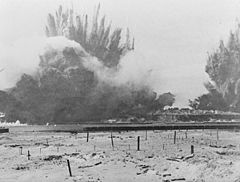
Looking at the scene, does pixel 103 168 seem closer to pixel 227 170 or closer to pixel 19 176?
pixel 19 176

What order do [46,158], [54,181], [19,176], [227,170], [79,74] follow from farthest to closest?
[79,74], [46,158], [19,176], [54,181], [227,170]

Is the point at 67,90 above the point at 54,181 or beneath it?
above

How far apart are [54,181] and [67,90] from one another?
159m

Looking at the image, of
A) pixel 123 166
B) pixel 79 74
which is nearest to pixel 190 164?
pixel 123 166

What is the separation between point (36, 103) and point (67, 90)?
1905cm

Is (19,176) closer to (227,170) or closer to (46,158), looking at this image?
(46,158)

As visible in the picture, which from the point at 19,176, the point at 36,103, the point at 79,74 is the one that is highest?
the point at 79,74

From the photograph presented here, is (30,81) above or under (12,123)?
above

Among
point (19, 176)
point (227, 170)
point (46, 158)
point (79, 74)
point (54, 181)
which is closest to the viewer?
point (227, 170)

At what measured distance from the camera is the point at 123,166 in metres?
36.4

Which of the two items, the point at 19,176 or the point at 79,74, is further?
the point at 79,74

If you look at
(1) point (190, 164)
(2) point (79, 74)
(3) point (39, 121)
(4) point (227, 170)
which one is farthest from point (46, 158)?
(3) point (39, 121)

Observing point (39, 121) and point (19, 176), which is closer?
point (19, 176)

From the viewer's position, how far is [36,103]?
192125mm
